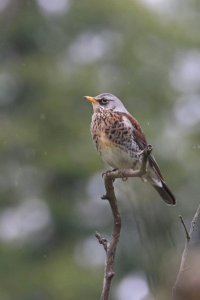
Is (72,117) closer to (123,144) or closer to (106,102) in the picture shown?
(106,102)

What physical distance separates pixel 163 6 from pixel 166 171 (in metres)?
5.38

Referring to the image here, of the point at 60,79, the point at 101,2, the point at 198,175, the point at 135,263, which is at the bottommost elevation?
the point at 135,263

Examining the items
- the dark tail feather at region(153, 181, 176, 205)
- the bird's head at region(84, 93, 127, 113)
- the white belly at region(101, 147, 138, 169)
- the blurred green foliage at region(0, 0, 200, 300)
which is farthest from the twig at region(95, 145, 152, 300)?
the blurred green foliage at region(0, 0, 200, 300)

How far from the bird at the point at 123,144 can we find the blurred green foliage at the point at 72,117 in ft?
21.6

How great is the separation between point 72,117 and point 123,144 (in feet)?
32.7

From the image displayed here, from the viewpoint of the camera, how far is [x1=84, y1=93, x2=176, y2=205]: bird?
16.1ft

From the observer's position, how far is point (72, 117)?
15.0 m

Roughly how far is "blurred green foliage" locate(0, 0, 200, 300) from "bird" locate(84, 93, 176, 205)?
6.59m

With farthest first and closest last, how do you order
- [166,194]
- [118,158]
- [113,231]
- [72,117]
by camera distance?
[72,117] < [118,158] < [166,194] < [113,231]

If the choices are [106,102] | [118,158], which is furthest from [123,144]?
[106,102]

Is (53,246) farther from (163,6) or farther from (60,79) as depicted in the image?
(163,6)

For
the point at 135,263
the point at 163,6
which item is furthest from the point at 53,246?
the point at 163,6

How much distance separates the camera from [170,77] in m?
16.3

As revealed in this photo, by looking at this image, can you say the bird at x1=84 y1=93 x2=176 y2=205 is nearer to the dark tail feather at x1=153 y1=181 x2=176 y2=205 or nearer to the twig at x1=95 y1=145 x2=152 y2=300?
the dark tail feather at x1=153 y1=181 x2=176 y2=205
